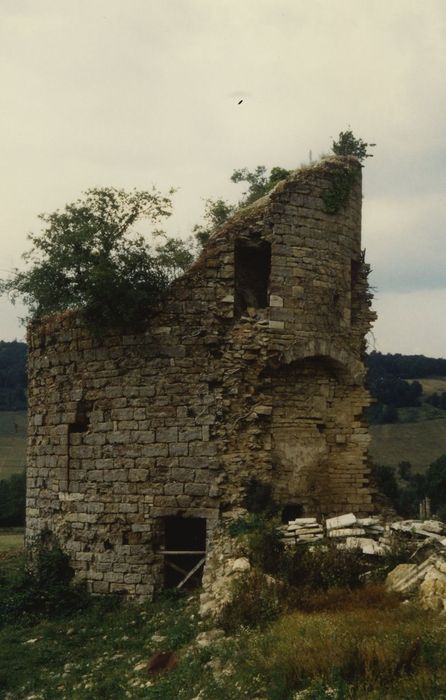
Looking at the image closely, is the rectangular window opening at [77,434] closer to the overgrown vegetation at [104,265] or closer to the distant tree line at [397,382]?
the overgrown vegetation at [104,265]

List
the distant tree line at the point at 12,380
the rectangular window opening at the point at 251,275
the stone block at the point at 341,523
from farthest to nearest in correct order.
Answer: the distant tree line at the point at 12,380 < the rectangular window opening at the point at 251,275 < the stone block at the point at 341,523

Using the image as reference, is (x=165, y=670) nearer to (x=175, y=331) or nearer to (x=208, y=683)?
(x=208, y=683)

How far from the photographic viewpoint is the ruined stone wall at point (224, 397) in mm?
11195

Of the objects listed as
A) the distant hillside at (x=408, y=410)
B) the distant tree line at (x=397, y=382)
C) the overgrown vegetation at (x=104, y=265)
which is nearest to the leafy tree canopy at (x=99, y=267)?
the overgrown vegetation at (x=104, y=265)

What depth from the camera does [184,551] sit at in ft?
37.3

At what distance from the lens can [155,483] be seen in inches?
444

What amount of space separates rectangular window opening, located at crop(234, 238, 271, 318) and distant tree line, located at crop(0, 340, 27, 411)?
61762mm

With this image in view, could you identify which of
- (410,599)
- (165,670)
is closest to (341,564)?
(410,599)

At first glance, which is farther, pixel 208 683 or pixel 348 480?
pixel 348 480

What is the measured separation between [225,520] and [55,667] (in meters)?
3.02

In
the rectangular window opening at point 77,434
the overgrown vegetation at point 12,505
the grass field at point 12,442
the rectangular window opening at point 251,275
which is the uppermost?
the rectangular window opening at point 251,275

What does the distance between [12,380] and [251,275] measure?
68.2 meters


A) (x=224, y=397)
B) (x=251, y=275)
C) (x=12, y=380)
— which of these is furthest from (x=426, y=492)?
(x=12, y=380)

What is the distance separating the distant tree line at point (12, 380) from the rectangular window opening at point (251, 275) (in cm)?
6176
